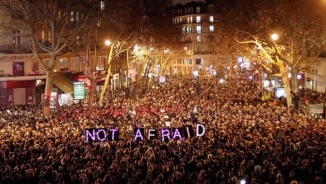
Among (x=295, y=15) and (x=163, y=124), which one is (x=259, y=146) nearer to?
(x=163, y=124)

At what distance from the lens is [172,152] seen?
1969 centimetres

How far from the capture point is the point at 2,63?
42.4 meters

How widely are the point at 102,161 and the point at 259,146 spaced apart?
6.30 meters

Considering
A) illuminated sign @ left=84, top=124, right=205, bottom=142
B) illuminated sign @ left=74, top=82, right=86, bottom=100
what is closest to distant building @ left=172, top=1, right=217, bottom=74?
illuminated sign @ left=74, top=82, right=86, bottom=100

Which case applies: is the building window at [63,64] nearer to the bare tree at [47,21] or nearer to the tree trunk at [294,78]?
the bare tree at [47,21]

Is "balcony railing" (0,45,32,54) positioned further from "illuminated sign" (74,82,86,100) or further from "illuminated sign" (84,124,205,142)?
"illuminated sign" (84,124,205,142)

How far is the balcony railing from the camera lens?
42.3 meters

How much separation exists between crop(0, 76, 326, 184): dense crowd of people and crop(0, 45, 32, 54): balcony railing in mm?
13301

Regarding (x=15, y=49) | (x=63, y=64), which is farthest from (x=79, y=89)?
(x=63, y=64)

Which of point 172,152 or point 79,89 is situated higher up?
point 79,89

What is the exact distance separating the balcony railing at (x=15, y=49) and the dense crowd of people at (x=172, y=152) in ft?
43.6

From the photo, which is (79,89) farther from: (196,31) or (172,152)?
(196,31)

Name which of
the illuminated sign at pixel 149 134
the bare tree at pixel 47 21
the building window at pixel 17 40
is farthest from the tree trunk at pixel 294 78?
the building window at pixel 17 40

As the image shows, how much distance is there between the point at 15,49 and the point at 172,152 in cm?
2707
